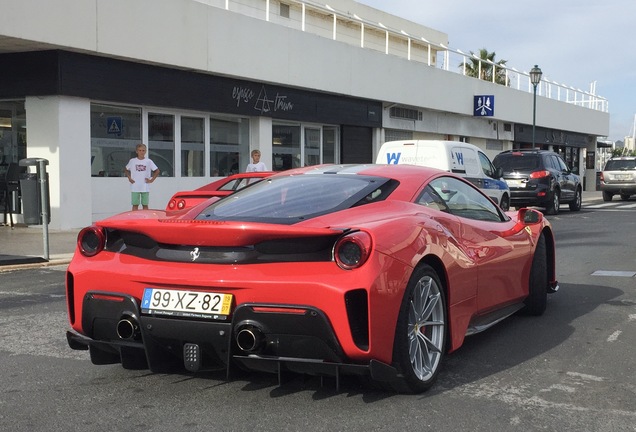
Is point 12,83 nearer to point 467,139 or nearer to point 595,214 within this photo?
point 595,214

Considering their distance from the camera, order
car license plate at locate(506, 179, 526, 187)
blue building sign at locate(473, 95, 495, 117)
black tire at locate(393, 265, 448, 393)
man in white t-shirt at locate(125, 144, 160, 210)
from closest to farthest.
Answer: black tire at locate(393, 265, 448, 393) → man in white t-shirt at locate(125, 144, 160, 210) → car license plate at locate(506, 179, 526, 187) → blue building sign at locate(473, 95, 495, 117)

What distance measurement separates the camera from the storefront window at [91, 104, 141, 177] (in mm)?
16453

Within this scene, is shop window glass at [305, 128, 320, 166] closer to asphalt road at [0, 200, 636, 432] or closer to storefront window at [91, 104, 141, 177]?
storefront window at [91, 104, 141, 177]

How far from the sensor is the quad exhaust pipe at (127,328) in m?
4.12

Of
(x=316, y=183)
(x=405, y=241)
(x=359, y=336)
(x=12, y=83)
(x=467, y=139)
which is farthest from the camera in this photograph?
(x=467, y=139)

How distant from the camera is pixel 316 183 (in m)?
5.07

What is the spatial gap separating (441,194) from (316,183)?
2.85 ft

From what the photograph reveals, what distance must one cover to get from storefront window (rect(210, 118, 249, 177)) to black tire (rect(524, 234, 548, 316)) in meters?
14.3

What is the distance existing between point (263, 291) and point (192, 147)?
1575 cm

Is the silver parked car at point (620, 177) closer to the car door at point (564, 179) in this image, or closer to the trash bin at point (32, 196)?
the car door at point (564, 179)

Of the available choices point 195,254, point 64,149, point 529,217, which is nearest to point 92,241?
point 195,254

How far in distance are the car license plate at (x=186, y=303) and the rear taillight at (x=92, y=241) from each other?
1.67 feet

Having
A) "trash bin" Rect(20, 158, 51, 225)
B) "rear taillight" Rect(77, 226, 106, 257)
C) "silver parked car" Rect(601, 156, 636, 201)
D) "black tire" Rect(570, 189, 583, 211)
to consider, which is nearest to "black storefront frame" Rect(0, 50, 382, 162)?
"trash bin" Rect(20, 158, 51, 225)

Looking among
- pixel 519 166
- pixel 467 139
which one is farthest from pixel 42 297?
pixel 467 139
